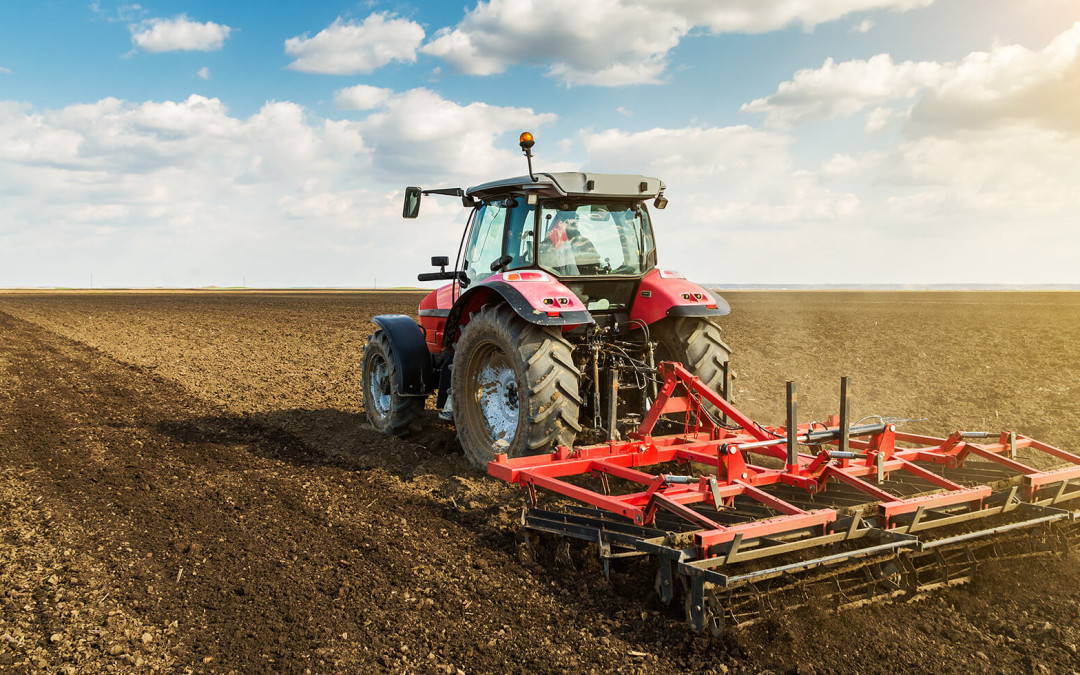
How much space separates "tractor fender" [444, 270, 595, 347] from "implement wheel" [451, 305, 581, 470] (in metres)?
0.18

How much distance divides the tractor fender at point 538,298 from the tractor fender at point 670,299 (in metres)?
0.77

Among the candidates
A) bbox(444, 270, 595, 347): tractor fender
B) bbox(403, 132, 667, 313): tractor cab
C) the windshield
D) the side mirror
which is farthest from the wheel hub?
the side mirror

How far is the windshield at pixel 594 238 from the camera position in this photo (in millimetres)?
6164

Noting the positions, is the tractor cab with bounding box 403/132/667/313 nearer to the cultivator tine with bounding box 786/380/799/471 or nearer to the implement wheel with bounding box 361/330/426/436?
the implement wheel with bounding box 361/330/426/436

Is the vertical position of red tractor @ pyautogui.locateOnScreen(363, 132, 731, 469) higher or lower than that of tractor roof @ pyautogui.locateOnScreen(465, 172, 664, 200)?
lower

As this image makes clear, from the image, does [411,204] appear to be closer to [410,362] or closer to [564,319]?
[410,362]

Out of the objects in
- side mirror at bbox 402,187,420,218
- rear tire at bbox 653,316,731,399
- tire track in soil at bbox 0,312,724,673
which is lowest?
tire track in soil at bbox 0,312,724,673

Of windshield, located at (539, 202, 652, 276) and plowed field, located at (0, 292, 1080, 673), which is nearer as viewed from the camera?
plowed field, located at (0, 292, 1080, 673)

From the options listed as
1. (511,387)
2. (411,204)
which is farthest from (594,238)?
(411,204)

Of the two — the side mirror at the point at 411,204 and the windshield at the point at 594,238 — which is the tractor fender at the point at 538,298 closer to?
the windshield at the point at 594,238

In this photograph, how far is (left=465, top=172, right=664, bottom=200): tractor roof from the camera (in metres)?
5.96

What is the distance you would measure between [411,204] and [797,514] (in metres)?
4.40

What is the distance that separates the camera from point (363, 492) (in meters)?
5.77

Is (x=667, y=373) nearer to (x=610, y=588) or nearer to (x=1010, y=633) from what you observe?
(x=610, y=588)
